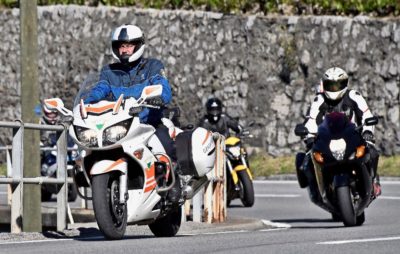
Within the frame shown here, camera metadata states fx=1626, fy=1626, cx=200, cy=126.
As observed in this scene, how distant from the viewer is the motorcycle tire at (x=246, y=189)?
930 inches

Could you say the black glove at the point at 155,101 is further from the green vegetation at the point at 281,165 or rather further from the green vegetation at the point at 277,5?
the green vegetation at the point at 277,5

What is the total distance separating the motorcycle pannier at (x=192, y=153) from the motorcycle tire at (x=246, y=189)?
9.24 meters

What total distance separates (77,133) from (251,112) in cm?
1954

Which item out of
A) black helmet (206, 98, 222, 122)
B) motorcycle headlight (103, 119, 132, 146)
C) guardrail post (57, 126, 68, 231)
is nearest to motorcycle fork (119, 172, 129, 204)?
motorcycle headlight (103, 119, 132, 146)

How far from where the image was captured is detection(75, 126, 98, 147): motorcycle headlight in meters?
13.2

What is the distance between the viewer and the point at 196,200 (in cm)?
1733

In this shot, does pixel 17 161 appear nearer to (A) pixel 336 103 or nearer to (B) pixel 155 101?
(B) pixel 155 101

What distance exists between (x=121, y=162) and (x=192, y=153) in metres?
1.15

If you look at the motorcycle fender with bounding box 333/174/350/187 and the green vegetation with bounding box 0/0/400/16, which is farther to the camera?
the green vegetation with bounding box 0/0/400/16

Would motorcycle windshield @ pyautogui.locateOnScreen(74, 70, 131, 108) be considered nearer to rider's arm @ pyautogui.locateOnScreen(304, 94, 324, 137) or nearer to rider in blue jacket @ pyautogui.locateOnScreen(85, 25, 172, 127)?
rider in blue jacket @ pyautogui.locateOnScreen(85, 25, 172, 127)

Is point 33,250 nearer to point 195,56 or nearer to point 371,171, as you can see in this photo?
point 371,171

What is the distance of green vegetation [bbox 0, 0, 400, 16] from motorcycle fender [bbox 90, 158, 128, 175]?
63.1 ft

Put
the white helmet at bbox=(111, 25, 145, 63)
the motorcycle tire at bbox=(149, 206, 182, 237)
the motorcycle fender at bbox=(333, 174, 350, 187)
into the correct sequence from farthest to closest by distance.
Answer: the motorcycle fender at bbox=(333, 174, 350, 187), the motorcycle tire at bbox=(149, 206, 182, 237), the white helmet at bbox=(111, 25, 145, 63)

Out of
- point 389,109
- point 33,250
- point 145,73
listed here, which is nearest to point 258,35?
point 389,109
